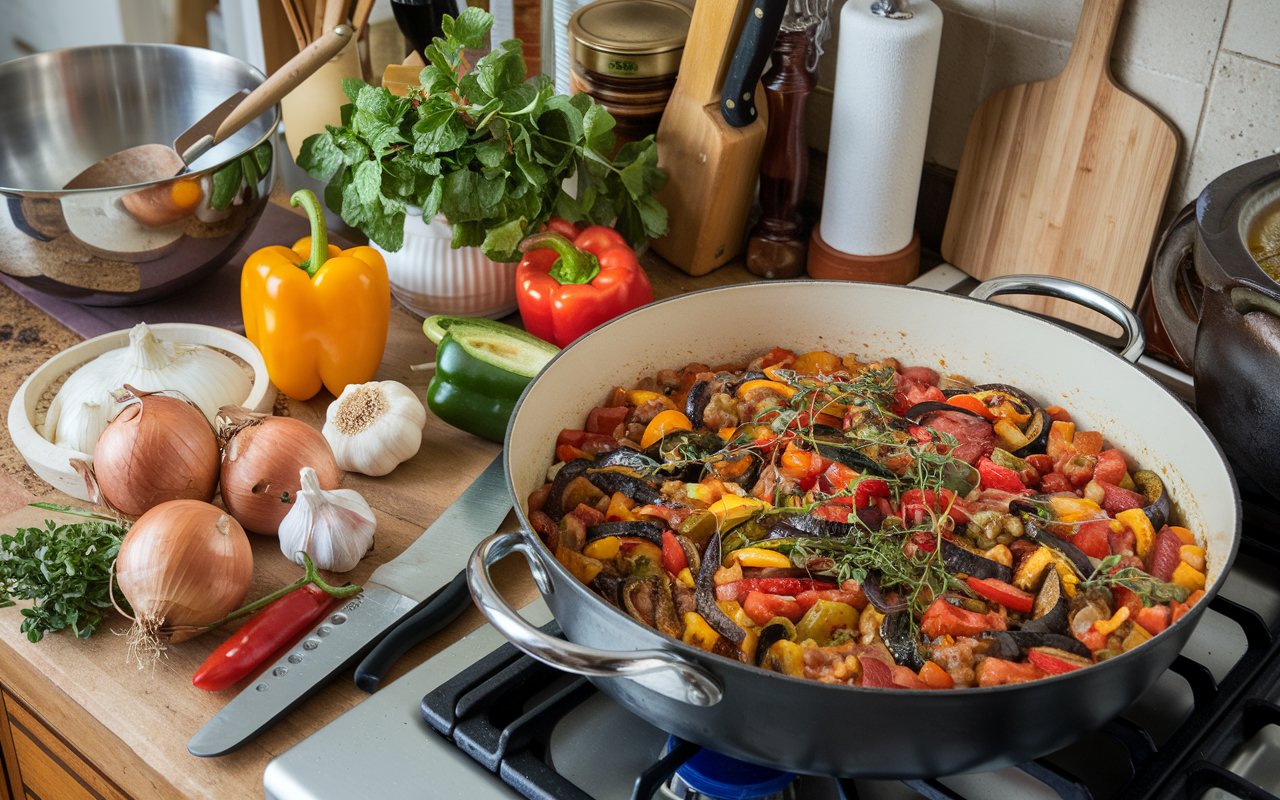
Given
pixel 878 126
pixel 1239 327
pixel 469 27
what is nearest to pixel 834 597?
pixel 1239 327

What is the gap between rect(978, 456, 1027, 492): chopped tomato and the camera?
3.71 feet

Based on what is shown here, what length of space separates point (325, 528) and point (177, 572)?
16cm

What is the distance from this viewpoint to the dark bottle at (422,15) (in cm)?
183

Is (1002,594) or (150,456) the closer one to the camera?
(1002,594)

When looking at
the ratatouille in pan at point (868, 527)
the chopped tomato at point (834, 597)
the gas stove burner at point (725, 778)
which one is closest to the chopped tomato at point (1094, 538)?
the ratatouille in pan at point (868, 527)

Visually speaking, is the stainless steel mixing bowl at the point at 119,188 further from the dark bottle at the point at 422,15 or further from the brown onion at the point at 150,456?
the brown onion at the point at 150,456

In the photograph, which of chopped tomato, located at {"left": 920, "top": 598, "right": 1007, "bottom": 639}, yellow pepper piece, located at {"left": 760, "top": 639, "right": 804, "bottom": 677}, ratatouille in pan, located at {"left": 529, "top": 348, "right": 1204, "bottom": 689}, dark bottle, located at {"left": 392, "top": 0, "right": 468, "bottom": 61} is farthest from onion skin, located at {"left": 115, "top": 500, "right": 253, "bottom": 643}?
dark bottle, located at {"left": 392, "top": 0, "right": 468, "bottom": 61}

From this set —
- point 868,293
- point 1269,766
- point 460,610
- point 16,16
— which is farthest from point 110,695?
point 16,16

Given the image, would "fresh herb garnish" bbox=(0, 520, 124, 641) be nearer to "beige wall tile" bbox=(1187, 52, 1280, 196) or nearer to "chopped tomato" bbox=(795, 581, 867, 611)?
"chopped tomato" bbox=(795, 581, 867, 611)

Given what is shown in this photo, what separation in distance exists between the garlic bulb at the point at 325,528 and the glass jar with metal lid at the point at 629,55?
2.57ft

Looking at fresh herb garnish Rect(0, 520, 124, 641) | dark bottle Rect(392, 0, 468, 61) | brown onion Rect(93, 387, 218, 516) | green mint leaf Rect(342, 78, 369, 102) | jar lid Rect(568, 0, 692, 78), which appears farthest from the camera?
dark bottle Rect(392, 0, 468, 61)

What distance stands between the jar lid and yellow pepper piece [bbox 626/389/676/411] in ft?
2.07

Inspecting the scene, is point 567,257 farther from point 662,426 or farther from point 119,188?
point 119,188

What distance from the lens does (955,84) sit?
1.71 meters
